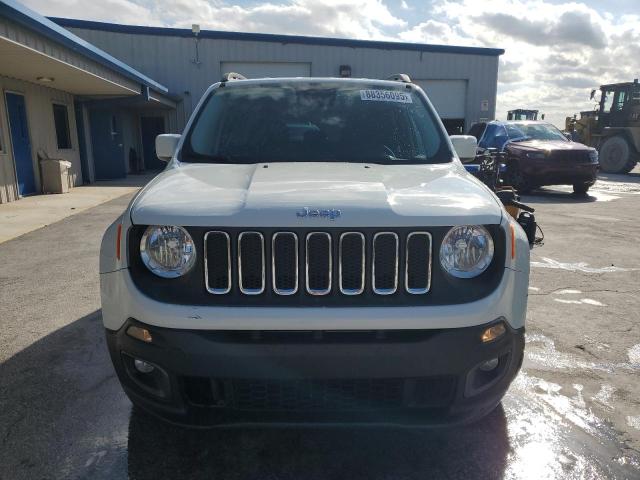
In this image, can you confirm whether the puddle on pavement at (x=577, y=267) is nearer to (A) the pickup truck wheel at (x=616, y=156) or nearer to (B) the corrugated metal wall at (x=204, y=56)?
(A) the pickup truck wheel at (x=616, y=156)

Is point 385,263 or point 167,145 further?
point 167,145

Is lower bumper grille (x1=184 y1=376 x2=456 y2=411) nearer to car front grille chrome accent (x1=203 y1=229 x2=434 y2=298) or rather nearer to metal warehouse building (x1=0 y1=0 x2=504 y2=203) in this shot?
car front grille chrome accent (x1=203 y1=229 x2=434 y2=298)

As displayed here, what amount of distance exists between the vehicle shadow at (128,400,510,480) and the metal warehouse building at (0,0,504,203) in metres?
10.6

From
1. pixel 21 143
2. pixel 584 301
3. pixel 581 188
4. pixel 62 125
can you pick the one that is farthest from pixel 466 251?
pixel 62 125

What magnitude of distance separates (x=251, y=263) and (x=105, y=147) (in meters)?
16.7

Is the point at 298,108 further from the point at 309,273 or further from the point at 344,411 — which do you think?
the point at 344,411

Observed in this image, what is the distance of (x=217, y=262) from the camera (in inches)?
77.0

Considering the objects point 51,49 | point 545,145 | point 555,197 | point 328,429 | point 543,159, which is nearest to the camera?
point 328,429

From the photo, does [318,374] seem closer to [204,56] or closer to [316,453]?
[316,453]

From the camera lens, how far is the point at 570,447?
2.33 m

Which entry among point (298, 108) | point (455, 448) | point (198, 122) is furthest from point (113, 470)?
point (298, 108)

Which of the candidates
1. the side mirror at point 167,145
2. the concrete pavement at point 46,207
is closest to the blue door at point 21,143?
the concrete pavement at point 46,207

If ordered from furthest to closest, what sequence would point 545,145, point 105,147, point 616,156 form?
point 616,156 → point 105,147 → point 545,145

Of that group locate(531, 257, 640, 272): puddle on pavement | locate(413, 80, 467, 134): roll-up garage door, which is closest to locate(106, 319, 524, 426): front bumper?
A: locate(531, 257, 640, 272): puddle on pavement
